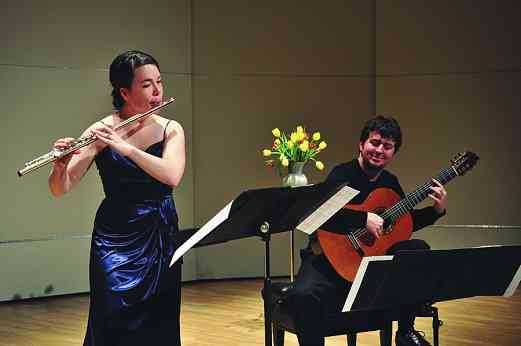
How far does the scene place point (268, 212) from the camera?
2572 millimetres

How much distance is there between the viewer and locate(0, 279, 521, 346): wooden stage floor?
178 inches

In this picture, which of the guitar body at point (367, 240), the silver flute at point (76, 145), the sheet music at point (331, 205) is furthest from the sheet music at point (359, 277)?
the guitar body at point (367, 240)

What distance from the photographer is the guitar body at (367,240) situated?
3.45 metres

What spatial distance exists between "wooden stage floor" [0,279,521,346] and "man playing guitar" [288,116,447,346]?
1063 mm

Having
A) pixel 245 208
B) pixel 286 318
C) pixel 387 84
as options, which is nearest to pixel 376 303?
pixel 245 208

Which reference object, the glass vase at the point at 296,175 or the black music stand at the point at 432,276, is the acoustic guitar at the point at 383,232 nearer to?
the black music stand at the point at 432,276

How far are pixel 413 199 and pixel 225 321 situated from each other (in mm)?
1990

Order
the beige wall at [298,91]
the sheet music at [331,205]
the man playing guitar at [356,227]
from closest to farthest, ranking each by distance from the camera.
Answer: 1. the sheet music at [331,205]
2. the man playing guitar at [356,227]
3. the beige wall at [298,91]

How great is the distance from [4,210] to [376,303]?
12.9 feet

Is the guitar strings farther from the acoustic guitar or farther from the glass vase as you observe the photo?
the glass vase

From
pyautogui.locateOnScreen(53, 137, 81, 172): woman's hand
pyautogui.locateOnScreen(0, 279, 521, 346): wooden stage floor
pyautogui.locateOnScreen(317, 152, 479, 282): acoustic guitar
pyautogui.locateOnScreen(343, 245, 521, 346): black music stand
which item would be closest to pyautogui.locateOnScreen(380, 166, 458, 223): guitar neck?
pyautogui.locateOnScreen(317, 152, 479, 282): acoustic guitar

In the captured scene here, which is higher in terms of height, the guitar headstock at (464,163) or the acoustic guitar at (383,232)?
the guitar headstock at (464,163)

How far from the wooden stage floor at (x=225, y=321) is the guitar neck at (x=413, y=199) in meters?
1.19

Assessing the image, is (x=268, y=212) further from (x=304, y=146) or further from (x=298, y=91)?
(x=298, y=91)
